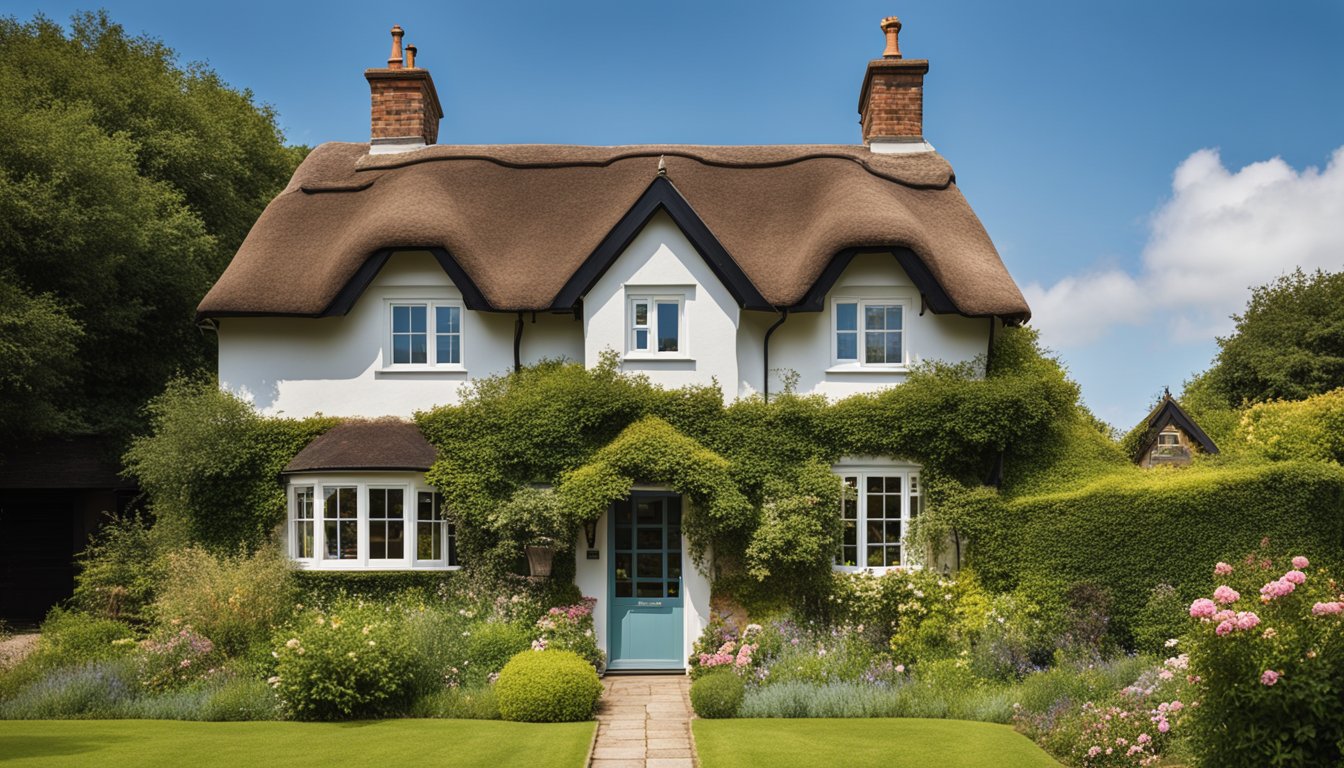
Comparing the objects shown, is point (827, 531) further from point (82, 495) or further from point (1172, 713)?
point (82, 495)

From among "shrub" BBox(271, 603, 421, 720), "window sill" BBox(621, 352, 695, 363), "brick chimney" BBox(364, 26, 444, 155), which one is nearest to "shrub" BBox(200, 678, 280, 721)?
"shrub" BBox(271, 603, 421, 720)

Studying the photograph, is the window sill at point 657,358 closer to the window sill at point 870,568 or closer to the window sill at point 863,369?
the window sill at point 863,369

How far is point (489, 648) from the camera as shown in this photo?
1549 cm

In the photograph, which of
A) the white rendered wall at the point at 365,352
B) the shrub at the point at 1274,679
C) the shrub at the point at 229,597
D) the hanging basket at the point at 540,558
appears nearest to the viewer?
the shrub at the point at 1274,679

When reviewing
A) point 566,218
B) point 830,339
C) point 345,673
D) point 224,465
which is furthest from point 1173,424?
point 224,465

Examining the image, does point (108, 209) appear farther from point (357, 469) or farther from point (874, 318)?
point (874, 318)

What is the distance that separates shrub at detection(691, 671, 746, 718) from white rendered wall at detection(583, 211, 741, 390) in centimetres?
523

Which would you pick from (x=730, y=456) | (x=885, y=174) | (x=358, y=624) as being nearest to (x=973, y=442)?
(x=730, y=456)

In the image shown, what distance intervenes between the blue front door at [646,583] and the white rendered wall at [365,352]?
3120mm

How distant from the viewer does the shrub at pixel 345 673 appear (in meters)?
13.5

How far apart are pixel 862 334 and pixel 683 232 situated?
A: 359 centimetres

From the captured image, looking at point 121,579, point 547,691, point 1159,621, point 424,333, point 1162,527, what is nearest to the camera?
point 547,691

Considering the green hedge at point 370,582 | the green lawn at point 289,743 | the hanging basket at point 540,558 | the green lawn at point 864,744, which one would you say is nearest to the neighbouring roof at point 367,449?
the green hedge at point 370,582

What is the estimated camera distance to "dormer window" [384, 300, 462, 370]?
730 inches
